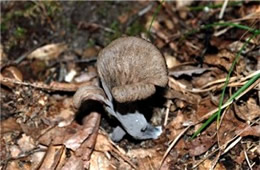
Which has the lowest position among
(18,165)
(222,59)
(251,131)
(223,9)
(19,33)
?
(18,165)

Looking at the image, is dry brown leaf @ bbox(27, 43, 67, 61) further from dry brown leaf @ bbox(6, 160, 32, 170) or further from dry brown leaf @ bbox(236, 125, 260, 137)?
dry brown leaf @ bbox(236, 125, 260, 137)

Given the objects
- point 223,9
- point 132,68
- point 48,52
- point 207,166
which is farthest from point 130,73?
point 223,9

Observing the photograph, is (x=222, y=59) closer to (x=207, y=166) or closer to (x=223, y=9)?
(x=223, y=9)

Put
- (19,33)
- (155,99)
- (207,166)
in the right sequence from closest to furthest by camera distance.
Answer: (207,166) < (155,99) < (19,33)

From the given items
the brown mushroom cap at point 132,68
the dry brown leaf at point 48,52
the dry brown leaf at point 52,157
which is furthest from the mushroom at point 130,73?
the dry brown leaf at point 48,52

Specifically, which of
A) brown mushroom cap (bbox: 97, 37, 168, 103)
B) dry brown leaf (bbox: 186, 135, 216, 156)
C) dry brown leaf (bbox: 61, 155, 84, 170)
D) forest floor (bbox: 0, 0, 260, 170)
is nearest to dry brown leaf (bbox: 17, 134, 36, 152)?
forest floor (bbox: 0, 0, 260, 170)

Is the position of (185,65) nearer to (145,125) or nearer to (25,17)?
(145,125)
